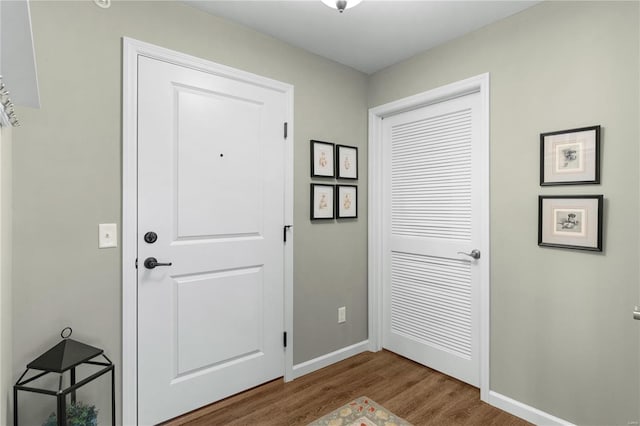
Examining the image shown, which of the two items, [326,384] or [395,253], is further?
[395,253]

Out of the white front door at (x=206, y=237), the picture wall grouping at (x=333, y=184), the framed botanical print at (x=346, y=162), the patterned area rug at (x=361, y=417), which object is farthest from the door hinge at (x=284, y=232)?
the patterned area rug at (x=361, y=417)

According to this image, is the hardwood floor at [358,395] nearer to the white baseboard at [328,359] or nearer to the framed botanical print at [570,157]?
the white baseboard at [328,359]

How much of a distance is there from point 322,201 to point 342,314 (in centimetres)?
95

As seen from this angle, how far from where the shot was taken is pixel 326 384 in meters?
2.38

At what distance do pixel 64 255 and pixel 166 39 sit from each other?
4.17 ft

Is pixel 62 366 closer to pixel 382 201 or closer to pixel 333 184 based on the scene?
pixel 333 184

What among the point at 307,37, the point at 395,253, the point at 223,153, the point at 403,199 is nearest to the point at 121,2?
the point at 223,153

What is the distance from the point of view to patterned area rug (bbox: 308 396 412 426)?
6.34 feet

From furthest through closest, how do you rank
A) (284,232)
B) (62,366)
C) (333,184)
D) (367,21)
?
1. (333,184)
2. (284,232)
3. (367,21)
4. (62,366)

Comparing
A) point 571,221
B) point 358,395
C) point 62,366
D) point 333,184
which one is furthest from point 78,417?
point 571,221

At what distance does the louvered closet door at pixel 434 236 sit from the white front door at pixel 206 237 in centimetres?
101

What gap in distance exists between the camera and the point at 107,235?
1.74m

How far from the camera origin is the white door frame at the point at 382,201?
2.17m

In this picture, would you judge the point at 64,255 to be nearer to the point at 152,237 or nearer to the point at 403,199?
the point at 152,237
